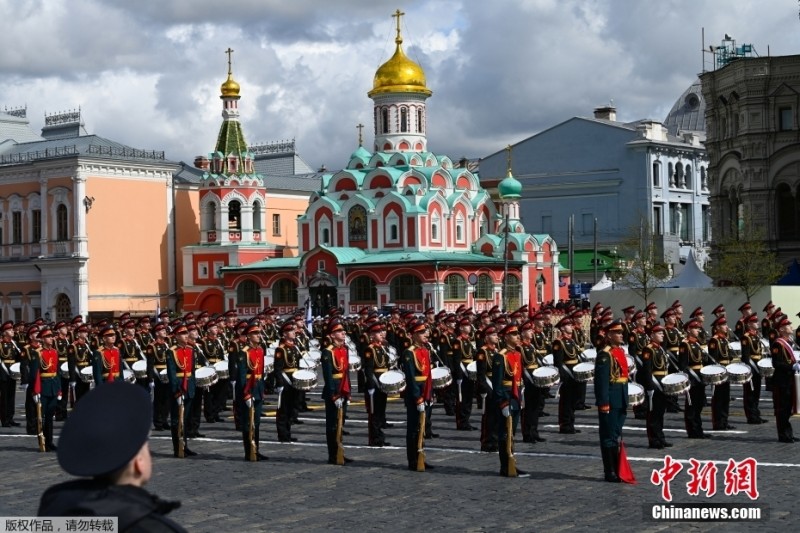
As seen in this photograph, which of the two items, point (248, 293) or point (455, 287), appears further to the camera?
point (248, 293)

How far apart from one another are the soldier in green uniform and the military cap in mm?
10159

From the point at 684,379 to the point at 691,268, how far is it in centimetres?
2887

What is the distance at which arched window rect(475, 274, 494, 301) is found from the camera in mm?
60875

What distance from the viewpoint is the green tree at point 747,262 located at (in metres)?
43.8

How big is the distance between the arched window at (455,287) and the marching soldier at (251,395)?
43.0 m

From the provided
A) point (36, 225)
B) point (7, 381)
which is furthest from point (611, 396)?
point (36, 225)

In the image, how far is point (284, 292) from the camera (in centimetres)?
6438

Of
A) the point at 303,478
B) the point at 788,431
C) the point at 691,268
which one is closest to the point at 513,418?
the point at 303,478

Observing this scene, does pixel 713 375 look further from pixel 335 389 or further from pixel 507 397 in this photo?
pixel 335 389

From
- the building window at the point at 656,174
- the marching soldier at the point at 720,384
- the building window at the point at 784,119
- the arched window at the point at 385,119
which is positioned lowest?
the marching soldier at the point at 720,384

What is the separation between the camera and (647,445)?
54.3 feet

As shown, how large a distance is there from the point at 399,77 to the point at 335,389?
51.6m

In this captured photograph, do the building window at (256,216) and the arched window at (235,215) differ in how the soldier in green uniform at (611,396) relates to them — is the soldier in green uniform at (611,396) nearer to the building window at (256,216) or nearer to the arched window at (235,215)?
the arched window at (235,215)

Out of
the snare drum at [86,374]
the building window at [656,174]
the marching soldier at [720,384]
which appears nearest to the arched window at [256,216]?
the building window at [656,174]
